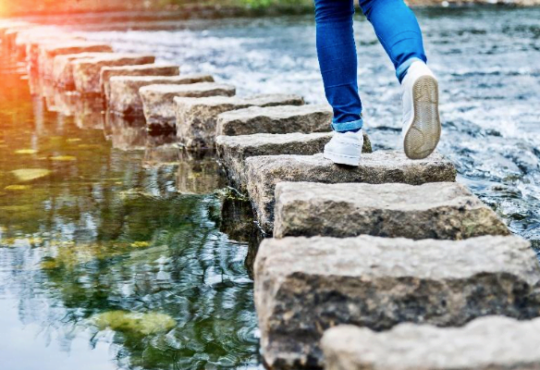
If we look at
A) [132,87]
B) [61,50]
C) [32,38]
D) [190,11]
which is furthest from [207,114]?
[190,11]

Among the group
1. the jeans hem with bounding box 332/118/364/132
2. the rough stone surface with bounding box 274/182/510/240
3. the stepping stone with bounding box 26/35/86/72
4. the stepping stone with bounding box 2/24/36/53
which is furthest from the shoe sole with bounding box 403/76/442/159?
the stepping stone with bounding box 2/24/36/53

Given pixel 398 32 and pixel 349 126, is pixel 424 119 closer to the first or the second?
pixel 398 32

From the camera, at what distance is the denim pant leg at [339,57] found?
7.52 feet

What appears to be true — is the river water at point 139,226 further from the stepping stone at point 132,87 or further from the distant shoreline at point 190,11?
the distant shoreline at point 190,11

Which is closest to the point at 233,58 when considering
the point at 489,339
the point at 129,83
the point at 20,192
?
the point at 129,83

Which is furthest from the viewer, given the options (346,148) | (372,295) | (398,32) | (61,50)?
(61,50)

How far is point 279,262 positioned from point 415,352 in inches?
17.9

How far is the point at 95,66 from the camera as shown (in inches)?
224

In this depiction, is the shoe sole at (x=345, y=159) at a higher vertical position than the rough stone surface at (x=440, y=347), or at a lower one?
higher

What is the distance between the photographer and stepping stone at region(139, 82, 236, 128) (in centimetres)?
427

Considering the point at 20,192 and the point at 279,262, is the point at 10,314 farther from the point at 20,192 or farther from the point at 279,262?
the point at 20,192

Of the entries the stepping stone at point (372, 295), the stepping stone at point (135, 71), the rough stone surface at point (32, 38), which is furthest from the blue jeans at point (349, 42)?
the rough stone surface at point (32, 38)

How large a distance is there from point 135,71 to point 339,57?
3.06 metres

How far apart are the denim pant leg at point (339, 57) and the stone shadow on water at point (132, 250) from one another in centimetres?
48
